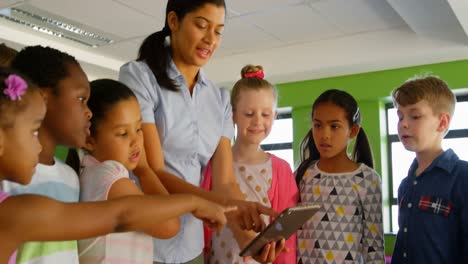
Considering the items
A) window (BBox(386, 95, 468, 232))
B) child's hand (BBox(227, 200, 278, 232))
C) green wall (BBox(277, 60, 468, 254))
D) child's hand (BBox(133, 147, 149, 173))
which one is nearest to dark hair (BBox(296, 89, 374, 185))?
child's hand (BBox(227, 200, 278, 232))

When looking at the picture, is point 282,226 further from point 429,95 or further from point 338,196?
point 429,95

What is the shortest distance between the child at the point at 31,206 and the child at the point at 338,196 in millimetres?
1232

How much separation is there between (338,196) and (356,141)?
1.33 feet

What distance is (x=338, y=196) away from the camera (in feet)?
7.29

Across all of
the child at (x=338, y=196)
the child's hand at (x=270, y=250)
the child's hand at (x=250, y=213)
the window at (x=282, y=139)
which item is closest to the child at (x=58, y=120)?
the child's hand at (x=250, y=213)

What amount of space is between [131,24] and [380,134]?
325 cm

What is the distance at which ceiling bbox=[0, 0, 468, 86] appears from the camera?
4.90m

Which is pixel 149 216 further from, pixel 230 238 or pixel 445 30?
pixel 445 30

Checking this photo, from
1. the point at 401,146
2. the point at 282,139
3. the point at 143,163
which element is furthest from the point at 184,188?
the point at 282,139

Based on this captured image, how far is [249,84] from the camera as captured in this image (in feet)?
7.73

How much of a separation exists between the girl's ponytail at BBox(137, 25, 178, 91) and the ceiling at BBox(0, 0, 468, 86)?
3.20 m

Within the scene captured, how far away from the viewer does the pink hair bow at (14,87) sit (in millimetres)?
1018

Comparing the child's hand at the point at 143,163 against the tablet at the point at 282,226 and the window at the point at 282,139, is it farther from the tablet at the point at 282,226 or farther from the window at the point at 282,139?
the window at the point at 282,139

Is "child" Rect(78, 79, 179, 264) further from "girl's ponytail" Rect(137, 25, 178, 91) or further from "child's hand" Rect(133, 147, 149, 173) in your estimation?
"girl's ponytail" Rect(137, 25, 178, 91)
